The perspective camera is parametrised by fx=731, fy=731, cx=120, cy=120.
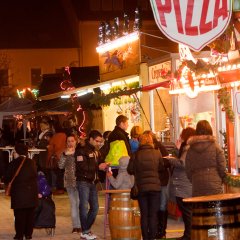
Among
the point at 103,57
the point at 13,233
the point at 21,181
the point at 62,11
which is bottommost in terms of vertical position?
the point at 13,233

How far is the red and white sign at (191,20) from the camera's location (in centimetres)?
805

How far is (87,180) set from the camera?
1198cm

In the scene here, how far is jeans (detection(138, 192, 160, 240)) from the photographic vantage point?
432 inches

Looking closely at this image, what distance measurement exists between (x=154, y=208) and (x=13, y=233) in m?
3.34

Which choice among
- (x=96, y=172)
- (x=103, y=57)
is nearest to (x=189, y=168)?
(x=96, y=172)

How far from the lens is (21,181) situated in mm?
11797

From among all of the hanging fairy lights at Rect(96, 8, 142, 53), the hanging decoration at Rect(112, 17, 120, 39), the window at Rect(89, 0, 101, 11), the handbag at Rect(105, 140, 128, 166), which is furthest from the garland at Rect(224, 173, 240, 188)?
the window at Rect(89, 0, 101, 11)

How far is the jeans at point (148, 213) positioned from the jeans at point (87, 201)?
1.29 metres

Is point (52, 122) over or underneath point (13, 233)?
over

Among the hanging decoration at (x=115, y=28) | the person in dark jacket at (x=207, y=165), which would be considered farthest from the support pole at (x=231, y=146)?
the hanging decoration at (x=115, y=28)

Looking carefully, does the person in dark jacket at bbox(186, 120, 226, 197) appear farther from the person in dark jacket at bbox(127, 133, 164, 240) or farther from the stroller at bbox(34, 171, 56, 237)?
the stroller at bbox(34, 171, 56, 237)

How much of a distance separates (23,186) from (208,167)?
11.0 ft

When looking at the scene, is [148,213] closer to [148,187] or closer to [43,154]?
[148,187]

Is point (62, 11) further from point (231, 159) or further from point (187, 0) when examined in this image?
point (187, 0)
